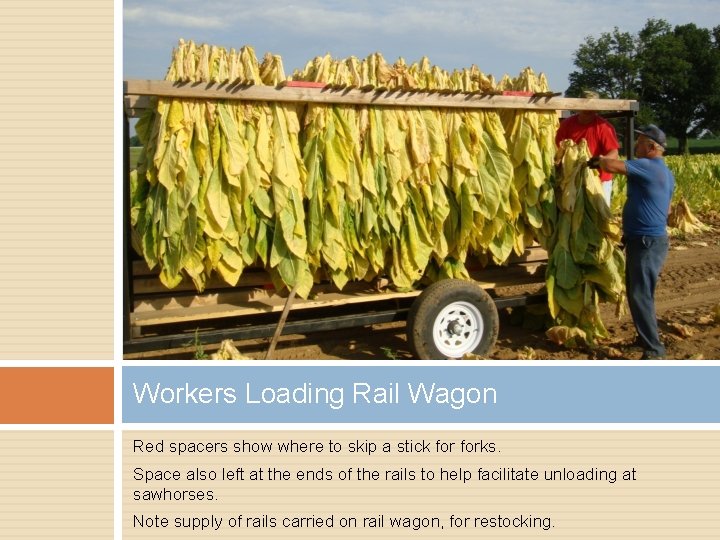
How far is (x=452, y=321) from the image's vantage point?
6.05m

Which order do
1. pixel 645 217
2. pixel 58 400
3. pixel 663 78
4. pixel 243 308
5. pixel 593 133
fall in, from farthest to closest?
pixel 663 78 < pixel 593 133 < pixel 645 217 < pixel 243 308 < pixel 58 400

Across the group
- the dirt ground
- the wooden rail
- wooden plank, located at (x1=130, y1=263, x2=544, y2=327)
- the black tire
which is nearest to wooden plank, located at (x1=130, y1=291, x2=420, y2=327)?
wooden plank, located at (x1=130, y1=263, x2=544, y2=327)

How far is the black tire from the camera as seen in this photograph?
5.89m

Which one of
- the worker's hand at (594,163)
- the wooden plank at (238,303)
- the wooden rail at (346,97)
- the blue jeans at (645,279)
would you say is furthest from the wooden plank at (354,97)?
the wooden plank at (238,303)

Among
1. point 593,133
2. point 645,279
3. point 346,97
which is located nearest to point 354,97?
point 346,97

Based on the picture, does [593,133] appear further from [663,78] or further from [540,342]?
[663,78]

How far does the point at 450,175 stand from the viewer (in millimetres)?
6090

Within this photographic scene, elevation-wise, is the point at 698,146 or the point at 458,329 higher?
the point at 698,146

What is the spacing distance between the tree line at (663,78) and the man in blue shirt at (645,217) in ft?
197

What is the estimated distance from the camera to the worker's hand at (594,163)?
6.27 metres

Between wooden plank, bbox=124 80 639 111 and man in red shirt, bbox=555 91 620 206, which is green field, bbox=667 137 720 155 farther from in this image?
wooden plank, bbox=124 80 639 111

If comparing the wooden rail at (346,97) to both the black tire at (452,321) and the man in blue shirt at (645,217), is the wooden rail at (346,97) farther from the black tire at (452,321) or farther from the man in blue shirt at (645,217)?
the black tire at (452,321)

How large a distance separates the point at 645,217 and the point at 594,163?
0.60 meters

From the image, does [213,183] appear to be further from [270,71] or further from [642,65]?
[642,65]
